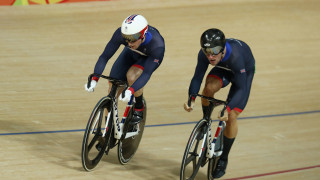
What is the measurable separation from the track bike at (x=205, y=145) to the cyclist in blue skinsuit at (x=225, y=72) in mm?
76

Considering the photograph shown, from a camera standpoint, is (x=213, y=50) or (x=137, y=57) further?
(x=137, y=57)

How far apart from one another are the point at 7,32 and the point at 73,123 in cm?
280

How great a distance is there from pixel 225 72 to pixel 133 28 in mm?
739

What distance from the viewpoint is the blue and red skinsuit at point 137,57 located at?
4.10 m

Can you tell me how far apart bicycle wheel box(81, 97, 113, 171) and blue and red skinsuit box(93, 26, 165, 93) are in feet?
0.71

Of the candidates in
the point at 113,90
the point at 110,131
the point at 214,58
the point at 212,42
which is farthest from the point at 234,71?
the point at 110,131

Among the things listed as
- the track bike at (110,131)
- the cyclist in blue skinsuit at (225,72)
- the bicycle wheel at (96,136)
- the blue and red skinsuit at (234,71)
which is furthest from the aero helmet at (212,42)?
the bicycle wheel at (96,136)

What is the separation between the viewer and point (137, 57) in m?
4.34

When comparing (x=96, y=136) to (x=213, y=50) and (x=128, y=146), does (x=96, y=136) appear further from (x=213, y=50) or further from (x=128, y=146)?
(x=213, y=50)

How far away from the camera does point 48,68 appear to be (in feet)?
21.5

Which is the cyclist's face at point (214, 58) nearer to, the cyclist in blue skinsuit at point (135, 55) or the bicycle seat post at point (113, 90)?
the cyclist in blue skinsuit at point (135, 55)

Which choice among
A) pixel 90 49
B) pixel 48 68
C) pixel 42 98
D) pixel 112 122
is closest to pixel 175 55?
pixel 90 49

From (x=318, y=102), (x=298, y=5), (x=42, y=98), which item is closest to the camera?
(x=42, y=98)

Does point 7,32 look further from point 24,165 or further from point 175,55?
point 24,165
